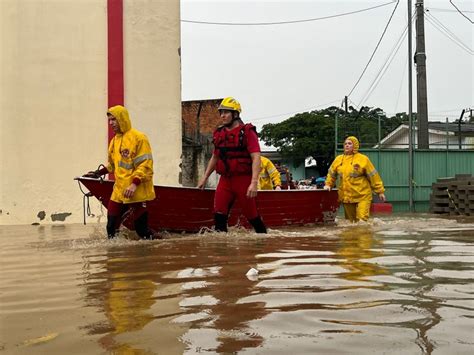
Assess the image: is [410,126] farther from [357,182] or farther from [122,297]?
[122,297]

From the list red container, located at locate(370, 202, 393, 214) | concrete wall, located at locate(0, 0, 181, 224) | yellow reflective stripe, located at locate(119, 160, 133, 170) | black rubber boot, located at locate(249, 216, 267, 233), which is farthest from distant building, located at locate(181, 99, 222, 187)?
yellow reflective stripe, located at locate(119, 160, 133, 170)

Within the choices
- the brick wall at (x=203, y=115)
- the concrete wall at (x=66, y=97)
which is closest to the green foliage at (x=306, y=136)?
the brick wall at (x=203, y=115)

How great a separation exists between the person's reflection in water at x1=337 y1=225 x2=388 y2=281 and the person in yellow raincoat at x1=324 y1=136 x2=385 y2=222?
1886 mm

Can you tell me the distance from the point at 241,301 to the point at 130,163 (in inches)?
165

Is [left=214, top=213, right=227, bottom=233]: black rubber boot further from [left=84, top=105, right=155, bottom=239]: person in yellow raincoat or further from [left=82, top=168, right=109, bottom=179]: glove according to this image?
Answer: [left=82, top=168, right=109, bottom=179]: glove

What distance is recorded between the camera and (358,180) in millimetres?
10328

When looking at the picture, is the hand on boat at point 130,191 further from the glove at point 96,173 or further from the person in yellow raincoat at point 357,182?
the person in yellow raincoat at point 357,182

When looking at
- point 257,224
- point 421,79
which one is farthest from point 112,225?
point 421,79

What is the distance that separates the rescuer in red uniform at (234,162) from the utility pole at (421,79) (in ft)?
48.5

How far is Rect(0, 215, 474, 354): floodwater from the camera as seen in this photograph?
250cm

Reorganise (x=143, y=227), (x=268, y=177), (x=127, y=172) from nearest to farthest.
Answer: (x=127, y=172)
(x=143, y=227)
(x=268, y=177)

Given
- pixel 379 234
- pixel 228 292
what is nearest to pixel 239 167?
pixel 379 234

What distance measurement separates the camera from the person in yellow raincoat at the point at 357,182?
10281 millimetres

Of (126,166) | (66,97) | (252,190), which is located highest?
(66,97)
